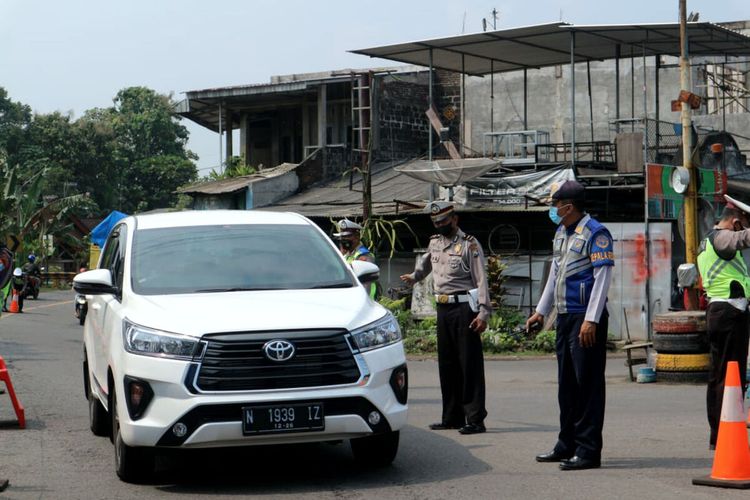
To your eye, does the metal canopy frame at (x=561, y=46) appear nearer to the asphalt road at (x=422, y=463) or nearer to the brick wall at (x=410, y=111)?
A: the brick wall at (x=410, y=111)

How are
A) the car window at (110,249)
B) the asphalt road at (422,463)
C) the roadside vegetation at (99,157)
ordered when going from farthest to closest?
the roadside vegetation at (99,157), the car window at (110,249), the asphalt road at (422,463)

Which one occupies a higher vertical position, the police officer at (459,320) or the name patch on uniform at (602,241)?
the name patch on uniform at (602,241)

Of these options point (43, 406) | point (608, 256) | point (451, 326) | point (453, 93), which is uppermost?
point (453, 93)

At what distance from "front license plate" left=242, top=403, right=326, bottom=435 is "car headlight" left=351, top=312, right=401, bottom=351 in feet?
1.65

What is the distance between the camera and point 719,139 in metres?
25.9

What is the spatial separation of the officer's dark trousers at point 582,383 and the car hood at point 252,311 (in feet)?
4.35

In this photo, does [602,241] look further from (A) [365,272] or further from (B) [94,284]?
(B) [94,284]

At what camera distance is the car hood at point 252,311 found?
7.36 metres

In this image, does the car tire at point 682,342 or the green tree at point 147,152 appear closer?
the car tire at point 682,342

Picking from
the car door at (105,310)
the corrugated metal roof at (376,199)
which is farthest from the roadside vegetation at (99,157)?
the car door at (105,310)

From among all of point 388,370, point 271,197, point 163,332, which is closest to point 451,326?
point 388,370

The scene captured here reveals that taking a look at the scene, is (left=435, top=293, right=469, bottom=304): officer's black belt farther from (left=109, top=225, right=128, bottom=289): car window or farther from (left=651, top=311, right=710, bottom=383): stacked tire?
Result: (left=651, top=311, right=710, bottom=383): stacked tire

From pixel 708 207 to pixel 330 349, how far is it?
19.5 m

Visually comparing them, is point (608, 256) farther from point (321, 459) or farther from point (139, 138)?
point (139, 138)
